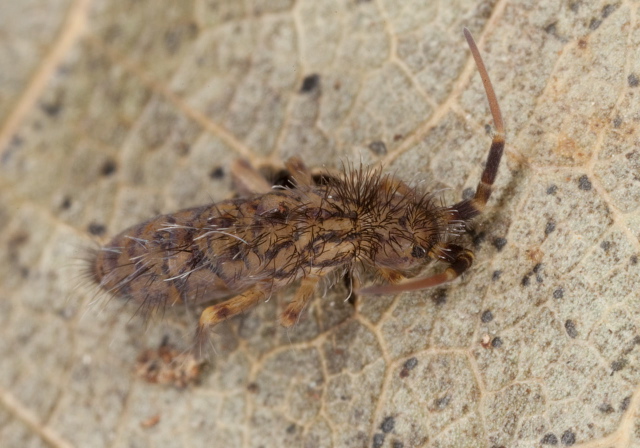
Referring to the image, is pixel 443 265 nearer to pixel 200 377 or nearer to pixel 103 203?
pixel 200 377

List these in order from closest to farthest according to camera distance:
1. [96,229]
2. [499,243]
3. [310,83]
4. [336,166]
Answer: [499,243] → [336,166] → [310,83] → [96,229]

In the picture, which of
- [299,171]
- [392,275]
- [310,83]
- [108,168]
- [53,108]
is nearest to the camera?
[392,275]

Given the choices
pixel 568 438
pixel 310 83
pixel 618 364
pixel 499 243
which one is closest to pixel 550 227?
pixel 499 243

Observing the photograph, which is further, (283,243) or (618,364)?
(283,243)

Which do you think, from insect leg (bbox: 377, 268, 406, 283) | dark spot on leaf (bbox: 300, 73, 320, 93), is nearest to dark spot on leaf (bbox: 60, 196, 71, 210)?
dark spot on leaf (bbox: 300, 73, 320, 93)

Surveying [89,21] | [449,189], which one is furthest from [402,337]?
[89,21]

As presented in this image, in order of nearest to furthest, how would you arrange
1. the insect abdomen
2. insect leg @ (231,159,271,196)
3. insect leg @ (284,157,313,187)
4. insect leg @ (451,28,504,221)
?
insect leg @ (451,28,504,221) → the insect abdomen → insect leg @ (284,157,313,187) → insect leg @ (231,159,271,196)

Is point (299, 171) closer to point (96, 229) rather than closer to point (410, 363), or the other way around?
point (410, 363)

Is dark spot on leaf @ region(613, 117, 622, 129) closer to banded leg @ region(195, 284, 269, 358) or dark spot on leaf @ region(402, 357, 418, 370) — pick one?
dark spot on leaf @ region(402, 357, 418, 370)
